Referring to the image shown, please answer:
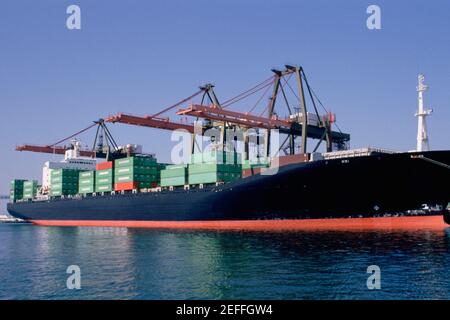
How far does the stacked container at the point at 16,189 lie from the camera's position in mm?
82000

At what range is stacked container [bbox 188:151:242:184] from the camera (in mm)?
46312

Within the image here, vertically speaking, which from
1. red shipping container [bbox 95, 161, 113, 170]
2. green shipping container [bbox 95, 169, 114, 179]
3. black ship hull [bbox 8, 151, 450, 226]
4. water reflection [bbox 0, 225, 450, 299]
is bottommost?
water reflection [bbox 0, 225, 450, 299]

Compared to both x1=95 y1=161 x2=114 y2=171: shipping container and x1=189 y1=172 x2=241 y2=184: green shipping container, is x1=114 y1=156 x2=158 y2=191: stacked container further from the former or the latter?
x1=189 y1=172 x2=241 y2=184: green shipping container

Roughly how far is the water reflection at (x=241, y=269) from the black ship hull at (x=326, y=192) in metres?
6.50

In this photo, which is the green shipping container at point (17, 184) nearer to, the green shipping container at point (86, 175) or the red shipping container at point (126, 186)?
the green shipping container at point (86, 175)

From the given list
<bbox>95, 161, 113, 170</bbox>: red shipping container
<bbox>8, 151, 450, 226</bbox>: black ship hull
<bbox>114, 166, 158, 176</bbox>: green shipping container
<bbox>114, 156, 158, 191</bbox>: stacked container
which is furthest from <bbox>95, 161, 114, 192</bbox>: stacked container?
<bbox>8, 151, 450, 226</bbox>: black ship hull

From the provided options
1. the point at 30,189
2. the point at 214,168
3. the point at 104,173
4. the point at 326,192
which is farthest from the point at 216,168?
the point at 30,189

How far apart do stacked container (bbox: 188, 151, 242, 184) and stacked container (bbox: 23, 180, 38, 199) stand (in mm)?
45131

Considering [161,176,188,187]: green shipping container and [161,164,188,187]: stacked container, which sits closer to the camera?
[161,176,188,187]: green shipping container

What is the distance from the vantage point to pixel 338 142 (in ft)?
181

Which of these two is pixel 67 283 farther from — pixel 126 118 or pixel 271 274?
pixel 126 118

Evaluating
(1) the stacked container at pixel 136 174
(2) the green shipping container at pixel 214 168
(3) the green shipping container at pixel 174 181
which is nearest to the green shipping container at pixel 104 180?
(1) the stacked container at pixel 136 174

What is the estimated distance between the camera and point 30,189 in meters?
80.5

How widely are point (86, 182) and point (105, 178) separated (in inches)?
232
